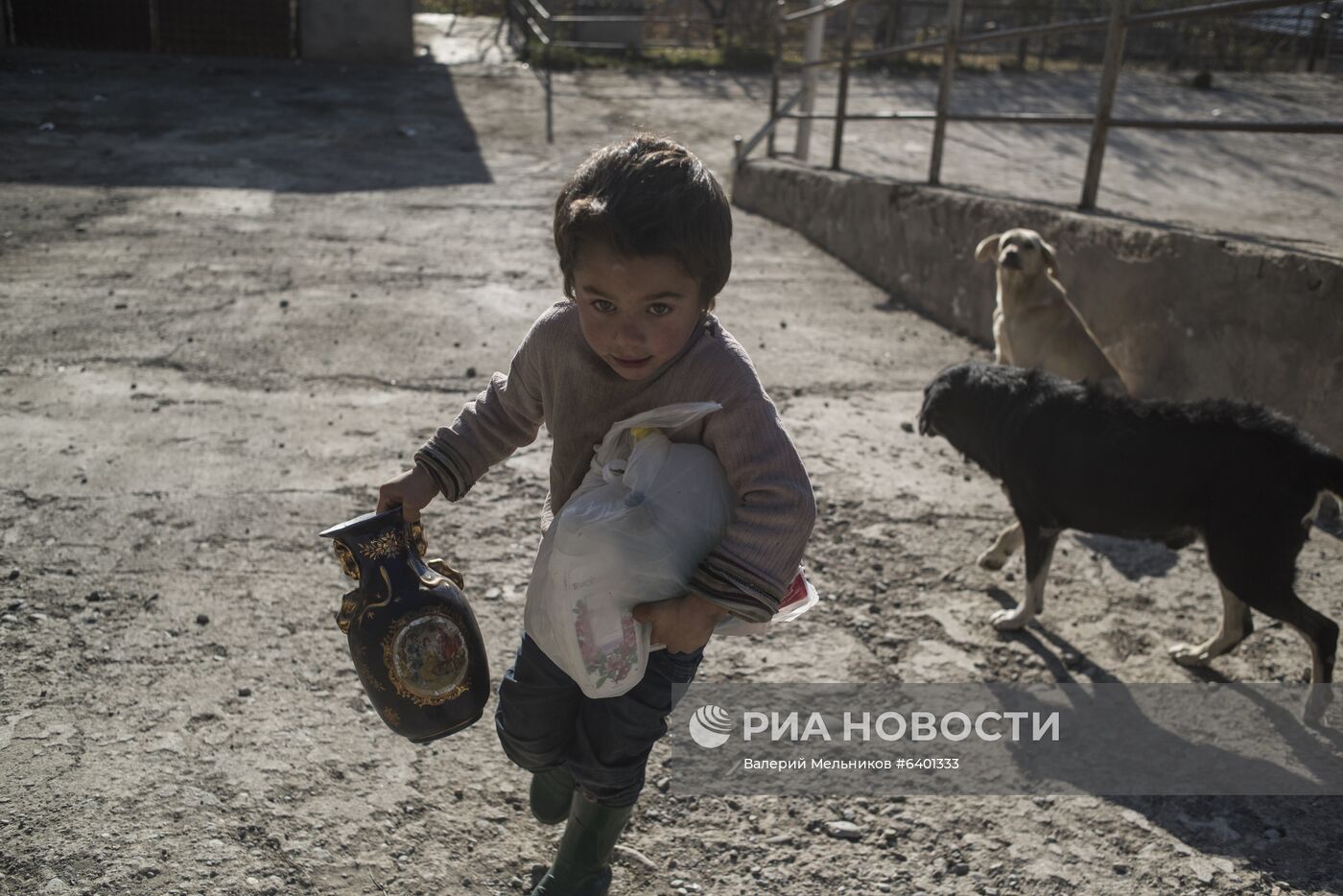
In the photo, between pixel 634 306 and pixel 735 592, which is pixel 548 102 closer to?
pixel 634 306

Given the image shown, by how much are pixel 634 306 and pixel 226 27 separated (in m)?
18.3

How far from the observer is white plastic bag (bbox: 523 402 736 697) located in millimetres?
1609

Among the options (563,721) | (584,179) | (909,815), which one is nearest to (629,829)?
(563,721)

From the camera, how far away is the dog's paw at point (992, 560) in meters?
3.53

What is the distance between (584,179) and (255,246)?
20.3ft

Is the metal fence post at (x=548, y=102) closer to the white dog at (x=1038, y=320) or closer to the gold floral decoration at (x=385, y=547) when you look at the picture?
the white dog at (x=1038, y=320)

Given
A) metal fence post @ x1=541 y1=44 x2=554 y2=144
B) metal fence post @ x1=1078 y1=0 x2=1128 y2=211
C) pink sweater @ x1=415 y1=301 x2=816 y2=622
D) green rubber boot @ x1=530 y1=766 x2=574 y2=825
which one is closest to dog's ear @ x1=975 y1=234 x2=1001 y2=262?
metal fence post @ x1=1078 y1=0 x2=1128 y2=211

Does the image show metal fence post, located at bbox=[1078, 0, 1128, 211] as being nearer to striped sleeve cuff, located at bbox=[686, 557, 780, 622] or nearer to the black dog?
the black dog

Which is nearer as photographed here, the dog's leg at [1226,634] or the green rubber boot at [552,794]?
the green rubber boot at [552,794]

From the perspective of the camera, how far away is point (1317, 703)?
8.89ft

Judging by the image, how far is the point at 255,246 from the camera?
23.1 ft

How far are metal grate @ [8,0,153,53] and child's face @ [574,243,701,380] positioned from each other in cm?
1832

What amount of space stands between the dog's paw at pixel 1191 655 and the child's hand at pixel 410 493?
2353 millimetres

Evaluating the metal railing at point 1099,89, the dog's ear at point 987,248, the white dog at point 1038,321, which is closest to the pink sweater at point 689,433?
the white dog at point 1038,321
